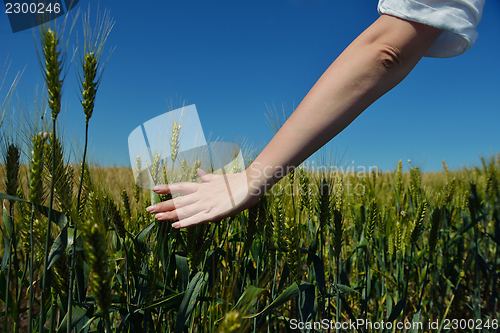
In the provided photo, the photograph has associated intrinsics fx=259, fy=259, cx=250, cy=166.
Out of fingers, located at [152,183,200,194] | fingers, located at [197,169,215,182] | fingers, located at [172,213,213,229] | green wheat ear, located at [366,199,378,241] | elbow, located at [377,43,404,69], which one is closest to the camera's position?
elbow, located at [377,43,404,69]

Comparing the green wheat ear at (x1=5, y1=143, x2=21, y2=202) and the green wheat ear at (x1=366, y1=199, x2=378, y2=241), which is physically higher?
the green wheat ear at (x1=5, y1=143, x2=21, y2=202)

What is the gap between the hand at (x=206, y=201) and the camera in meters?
0.91

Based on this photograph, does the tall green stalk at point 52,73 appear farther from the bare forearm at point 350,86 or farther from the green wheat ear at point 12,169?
the bare forearm at point 350,86

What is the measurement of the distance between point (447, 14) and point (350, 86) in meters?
0.41

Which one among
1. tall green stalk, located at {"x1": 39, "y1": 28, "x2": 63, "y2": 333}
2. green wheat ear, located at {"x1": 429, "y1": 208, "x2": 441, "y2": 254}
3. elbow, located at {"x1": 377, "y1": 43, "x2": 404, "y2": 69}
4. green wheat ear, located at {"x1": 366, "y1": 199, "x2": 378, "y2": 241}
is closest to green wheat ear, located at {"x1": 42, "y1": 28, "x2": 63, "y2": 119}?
tall green stalk, located at {"x1": 39, "y1": 28, "x2": 63, "y2": 333}

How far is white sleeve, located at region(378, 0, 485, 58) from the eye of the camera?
2.60ft

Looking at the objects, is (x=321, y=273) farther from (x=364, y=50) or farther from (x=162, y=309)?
(x=364, y=50)

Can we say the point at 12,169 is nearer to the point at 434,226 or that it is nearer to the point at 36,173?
the point at 36,173

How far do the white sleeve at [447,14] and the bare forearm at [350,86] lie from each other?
25 millimetres

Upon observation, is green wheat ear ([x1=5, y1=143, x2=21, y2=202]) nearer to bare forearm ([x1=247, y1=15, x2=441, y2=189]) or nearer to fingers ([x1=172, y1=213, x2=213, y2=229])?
fingers ([x1=172, y1=213, x2=213, y2=229])

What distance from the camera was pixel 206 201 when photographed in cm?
101

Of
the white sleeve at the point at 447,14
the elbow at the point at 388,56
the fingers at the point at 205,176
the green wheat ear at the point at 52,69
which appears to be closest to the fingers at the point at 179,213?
the fingers at the point at 205,176

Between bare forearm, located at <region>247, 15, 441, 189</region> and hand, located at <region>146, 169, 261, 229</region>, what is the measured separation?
0.46 ft

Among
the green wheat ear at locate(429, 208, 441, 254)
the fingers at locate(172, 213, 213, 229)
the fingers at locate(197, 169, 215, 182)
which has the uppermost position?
the fingers at locate(197, 169, 215, 182)
